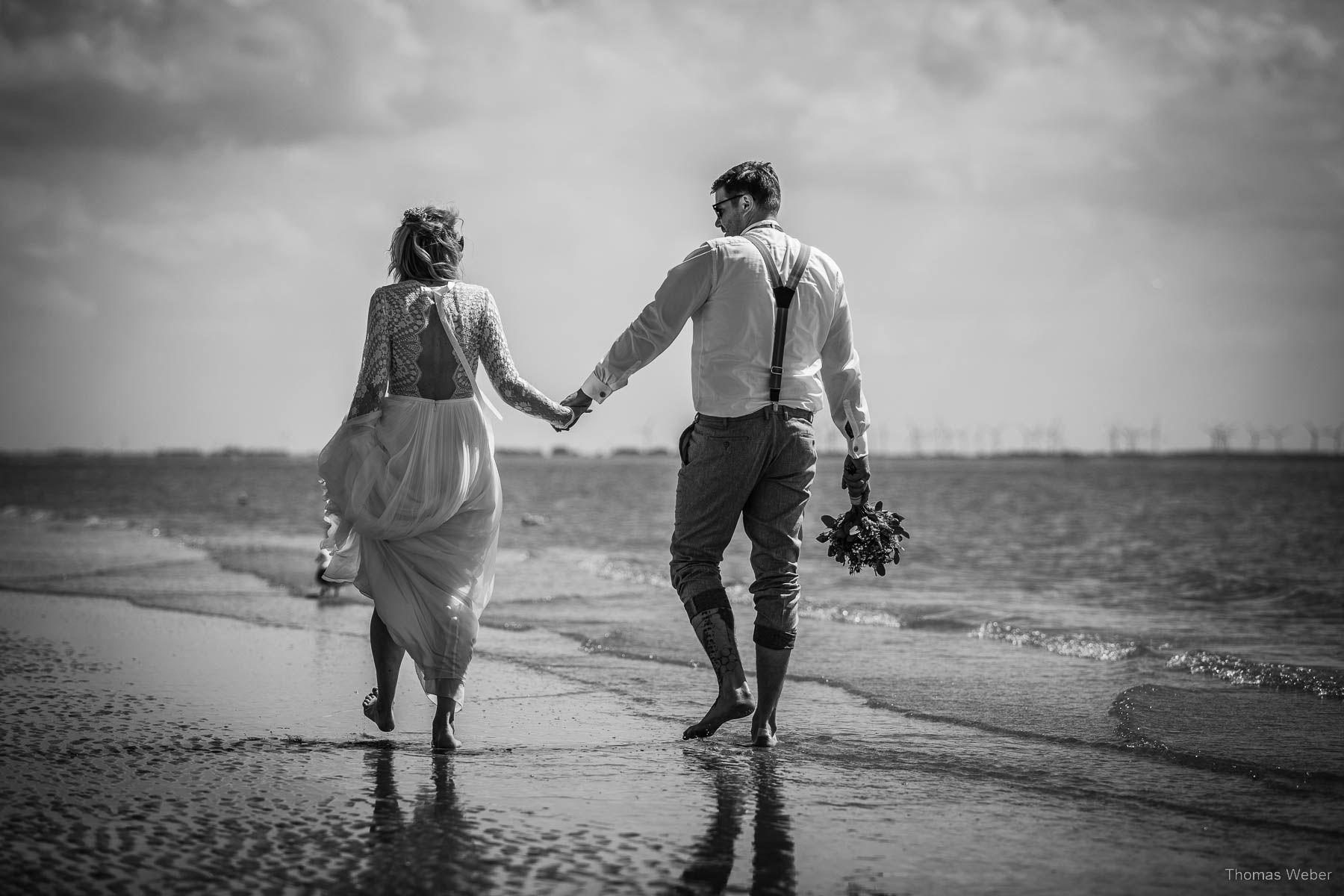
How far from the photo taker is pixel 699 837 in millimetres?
3248

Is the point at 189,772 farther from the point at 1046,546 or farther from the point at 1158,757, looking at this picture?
the point at 1046,546

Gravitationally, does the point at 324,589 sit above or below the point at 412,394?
below

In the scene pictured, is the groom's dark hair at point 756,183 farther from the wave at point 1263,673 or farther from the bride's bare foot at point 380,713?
the wave at point 1263,673

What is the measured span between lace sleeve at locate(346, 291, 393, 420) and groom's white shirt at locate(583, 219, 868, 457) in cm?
79

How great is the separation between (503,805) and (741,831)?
74cm

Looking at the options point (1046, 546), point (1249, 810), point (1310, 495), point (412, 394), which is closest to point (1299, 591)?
point (1046, 546)

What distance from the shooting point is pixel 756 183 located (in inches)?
188

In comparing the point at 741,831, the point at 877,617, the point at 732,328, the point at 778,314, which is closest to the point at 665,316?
the point at 732,328

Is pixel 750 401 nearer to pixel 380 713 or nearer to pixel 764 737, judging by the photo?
pixel 764 737

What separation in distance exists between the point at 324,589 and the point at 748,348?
674cm

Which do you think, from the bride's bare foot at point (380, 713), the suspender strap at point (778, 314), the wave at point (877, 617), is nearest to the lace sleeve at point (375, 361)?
the bride's bare foot at point (380, 713)

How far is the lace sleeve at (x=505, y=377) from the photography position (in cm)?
470

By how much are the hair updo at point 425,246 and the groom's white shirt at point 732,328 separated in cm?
74

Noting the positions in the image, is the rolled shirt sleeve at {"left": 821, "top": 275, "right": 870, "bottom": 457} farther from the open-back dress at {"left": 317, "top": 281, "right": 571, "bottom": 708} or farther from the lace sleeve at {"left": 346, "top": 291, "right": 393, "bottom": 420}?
the lace sleeve at {"left": 346, "top": 291, "right": 393, "bottom": 420}
